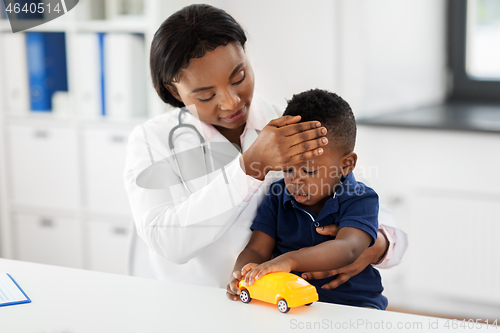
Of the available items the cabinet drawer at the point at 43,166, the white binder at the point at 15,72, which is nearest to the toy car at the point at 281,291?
the cabinet drawer at the point at 43,166

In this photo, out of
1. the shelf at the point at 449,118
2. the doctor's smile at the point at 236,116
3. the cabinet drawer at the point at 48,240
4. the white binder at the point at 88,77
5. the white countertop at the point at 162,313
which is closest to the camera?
the white countertop at the point at 162,313

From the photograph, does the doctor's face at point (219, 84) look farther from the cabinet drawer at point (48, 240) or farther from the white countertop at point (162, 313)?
the cabinet drawer at point (48, 240)

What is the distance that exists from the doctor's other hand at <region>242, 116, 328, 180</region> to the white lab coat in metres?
0.04

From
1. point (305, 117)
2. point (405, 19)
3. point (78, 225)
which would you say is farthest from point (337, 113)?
point (78, 225)

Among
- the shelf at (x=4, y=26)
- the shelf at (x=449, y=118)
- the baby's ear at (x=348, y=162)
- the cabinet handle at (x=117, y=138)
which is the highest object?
the shelf at (x=4, y=26)

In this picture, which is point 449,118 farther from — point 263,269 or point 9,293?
point 9,293

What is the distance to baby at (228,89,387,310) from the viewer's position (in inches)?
41.4

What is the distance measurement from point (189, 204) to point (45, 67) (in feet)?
5.66

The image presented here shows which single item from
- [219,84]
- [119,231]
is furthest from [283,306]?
[119,231]

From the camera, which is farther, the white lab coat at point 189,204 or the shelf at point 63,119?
the shelf at point 63,119

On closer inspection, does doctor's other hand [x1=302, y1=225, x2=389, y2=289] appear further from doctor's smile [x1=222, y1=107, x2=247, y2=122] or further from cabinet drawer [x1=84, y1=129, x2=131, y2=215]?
cabinet drawer [x1=84, y1=129, x2=131, y2=215]

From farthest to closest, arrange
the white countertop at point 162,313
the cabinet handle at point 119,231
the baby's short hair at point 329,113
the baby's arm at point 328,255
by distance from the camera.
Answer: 1. the cabinet handle at point 119,231
2. the baby's short hair at point 329,113
3. the baby's arm at point 328,255
4. the white countertop at point 162,313

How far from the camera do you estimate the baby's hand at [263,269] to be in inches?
35.7

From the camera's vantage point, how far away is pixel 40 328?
0.83 meters
